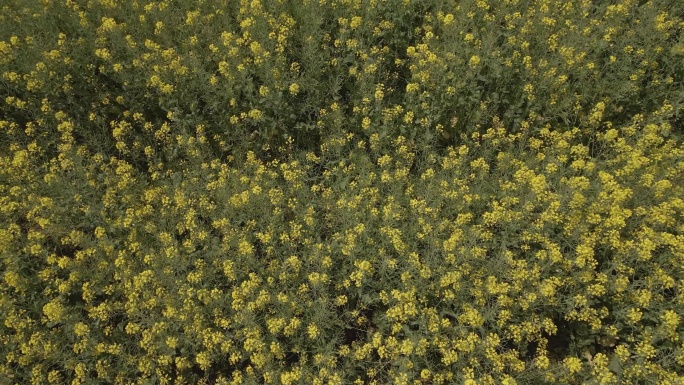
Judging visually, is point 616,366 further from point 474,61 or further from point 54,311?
point 54,311

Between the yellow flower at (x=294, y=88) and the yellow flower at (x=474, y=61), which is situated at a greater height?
the yellow flower at (x=474, y=61)

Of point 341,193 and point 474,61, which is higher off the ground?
point 474,61

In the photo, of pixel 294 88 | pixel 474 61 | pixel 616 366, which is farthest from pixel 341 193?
pixel 616 366

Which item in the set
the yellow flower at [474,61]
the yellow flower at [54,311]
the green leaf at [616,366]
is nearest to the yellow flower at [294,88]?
the yellow flower at [474,61]

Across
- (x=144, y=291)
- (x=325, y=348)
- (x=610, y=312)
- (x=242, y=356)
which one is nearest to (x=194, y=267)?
(x=144, y=291)

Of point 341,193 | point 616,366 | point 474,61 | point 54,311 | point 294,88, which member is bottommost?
point 616,366

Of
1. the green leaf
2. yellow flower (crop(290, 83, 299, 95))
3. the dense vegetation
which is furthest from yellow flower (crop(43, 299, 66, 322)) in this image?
the green leaf

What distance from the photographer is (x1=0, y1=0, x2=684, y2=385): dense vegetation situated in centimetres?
444

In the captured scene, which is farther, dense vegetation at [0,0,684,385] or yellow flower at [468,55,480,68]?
yellow flower at [468,55,480,68]

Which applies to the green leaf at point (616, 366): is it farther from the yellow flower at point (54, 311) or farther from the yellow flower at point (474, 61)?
the yellow flower at point (54, 311)

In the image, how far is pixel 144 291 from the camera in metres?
4.64

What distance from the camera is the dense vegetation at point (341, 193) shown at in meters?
4.44

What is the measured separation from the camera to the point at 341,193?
5.54m

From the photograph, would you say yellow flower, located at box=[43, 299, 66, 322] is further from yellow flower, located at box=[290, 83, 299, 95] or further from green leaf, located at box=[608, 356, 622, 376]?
green leaf, located at box=[608, 356, 622, 376]
